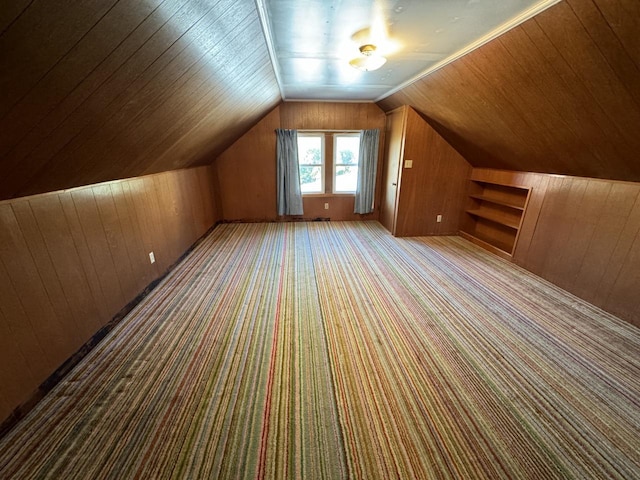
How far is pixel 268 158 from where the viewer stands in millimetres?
4609

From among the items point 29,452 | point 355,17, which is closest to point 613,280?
point 355,17

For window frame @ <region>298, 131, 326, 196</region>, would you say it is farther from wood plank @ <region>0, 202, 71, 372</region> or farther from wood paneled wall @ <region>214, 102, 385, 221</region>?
wood plank @ <region>0, 202, 71, 372</region>

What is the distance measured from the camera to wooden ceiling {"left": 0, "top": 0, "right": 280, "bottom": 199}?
33.9 inches

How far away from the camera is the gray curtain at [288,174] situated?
4.48 m

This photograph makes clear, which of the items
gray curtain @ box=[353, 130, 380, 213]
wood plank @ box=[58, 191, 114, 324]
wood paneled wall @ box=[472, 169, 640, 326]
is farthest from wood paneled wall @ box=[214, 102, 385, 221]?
wood plank @ box=[58, 191, 114, 324]

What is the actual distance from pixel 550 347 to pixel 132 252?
342 cm

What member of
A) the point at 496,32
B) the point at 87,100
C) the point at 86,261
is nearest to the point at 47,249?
the point at 86,261

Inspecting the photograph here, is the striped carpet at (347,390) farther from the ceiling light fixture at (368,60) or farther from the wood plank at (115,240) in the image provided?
the ceiling light fixture at (368,60)

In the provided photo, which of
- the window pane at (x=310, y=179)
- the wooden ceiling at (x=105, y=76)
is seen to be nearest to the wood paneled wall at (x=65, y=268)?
the wooden ceiling at (x=105, y=76)

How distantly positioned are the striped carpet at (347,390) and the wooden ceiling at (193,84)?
119 cm

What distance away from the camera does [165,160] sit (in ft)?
9.09

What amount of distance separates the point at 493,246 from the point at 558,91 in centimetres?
219

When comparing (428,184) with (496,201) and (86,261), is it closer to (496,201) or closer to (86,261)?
(496,201)

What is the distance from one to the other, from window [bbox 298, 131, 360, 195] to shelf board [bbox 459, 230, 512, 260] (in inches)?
83.0
